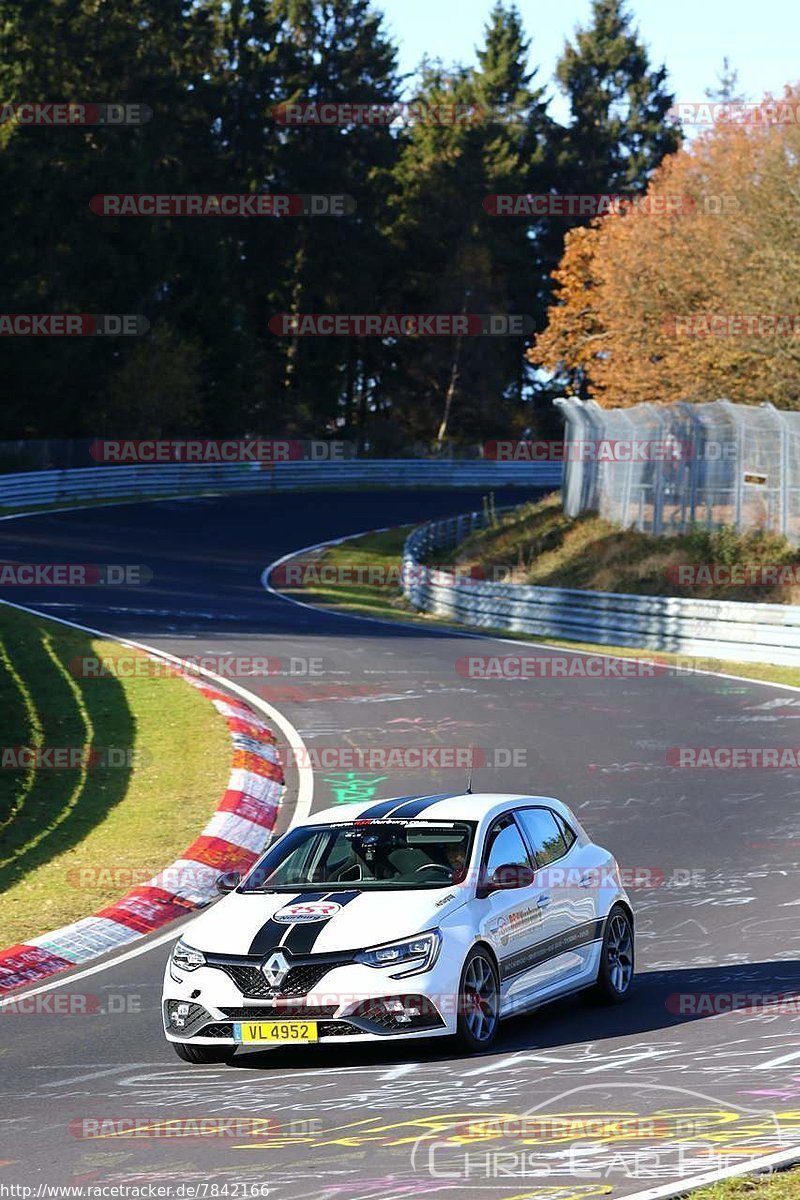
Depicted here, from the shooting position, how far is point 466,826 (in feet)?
32.9

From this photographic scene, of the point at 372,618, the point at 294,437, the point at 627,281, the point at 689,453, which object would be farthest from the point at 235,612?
the point at 294,437

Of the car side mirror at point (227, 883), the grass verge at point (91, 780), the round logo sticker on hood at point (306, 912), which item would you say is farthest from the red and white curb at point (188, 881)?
the round logo sticker on hood at point (306, 912)

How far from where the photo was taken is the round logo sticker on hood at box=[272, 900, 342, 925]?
924 centimetres

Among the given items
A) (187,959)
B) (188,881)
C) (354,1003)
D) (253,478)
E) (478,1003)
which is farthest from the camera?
(253,478)

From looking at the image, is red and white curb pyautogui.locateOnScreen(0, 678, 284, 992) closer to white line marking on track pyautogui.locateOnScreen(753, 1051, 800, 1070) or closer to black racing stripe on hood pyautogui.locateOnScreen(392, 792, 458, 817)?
black racing stripe on hood pyautogui.locateOnScreen(392, 792, 458, 817)

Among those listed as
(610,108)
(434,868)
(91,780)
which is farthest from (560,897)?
(610,108)

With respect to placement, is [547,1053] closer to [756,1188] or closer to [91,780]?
[756,1188]

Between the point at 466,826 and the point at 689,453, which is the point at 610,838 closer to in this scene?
the point at 466,826

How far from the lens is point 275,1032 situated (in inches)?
349

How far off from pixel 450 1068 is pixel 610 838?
6.61 metres

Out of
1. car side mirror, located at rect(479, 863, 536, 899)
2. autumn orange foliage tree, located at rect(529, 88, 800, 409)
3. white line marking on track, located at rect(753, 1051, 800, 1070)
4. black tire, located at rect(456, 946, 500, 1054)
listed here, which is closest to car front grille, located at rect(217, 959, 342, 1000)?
black tire, located at rect(456, 946, 500, 1054)

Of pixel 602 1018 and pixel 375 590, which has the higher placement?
pixel 375 590

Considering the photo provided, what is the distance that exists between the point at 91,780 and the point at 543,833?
9027 mm

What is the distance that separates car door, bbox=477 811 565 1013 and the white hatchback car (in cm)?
1
